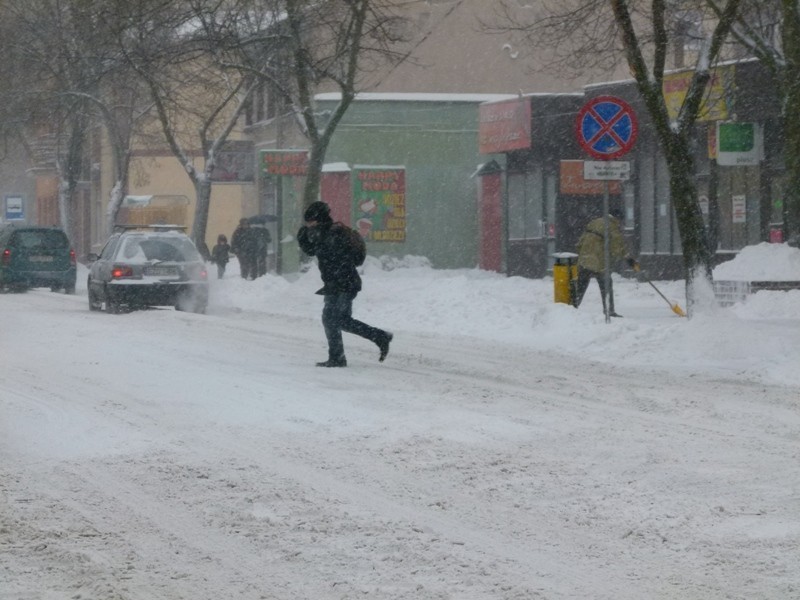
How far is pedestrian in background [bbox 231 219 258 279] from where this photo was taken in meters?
38.6

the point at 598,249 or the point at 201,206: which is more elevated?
the point at 201,206

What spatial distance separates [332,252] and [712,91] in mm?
18963

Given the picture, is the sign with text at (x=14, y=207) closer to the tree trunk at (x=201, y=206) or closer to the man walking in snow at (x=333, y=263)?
the tree trunk at (x=201, y=206)

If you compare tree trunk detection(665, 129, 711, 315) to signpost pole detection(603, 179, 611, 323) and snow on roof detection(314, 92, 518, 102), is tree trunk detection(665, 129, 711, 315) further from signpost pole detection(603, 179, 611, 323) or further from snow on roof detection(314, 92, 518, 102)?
snow on roof detection(314, 92, 518, 102)

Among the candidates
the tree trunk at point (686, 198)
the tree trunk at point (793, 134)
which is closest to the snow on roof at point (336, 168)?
the tree trunk at point (793, 134)

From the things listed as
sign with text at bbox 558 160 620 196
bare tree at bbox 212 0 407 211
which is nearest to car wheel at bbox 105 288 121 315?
bare tree at bbox 212 0 407 211

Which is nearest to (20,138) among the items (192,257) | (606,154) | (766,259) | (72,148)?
(72,148)

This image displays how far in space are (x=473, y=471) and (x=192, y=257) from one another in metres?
17.3

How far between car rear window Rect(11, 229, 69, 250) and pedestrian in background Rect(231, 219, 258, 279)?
4208 mm

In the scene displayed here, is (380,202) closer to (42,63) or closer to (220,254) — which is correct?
(220,254)

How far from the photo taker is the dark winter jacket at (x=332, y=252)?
15109 mm

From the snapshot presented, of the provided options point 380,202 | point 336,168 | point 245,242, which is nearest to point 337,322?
point 245,242

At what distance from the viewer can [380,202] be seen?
4353 cm

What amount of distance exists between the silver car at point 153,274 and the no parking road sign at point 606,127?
9331mm
